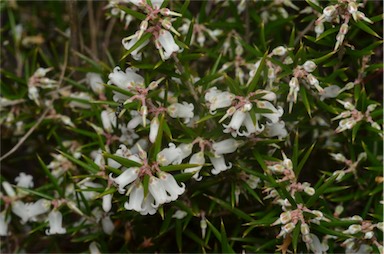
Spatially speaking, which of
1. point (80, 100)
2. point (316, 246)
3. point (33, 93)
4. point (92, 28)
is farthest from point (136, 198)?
point (92, 28)

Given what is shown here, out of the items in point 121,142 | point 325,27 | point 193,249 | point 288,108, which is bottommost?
point 193,249

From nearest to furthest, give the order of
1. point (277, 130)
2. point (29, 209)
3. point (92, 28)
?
point (277, 130) < point (29, 209) < point (92, 28)

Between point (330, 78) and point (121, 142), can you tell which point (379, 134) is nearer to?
point (330, 78)

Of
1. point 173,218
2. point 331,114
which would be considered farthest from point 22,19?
point 331,114

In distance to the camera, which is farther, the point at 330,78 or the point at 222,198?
the point at 222,198

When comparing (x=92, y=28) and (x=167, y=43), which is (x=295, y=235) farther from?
(x=92, y=28)

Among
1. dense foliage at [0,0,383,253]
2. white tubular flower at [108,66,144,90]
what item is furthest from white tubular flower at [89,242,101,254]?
white tubular flower at [108,66,144,90]

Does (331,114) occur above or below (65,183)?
above

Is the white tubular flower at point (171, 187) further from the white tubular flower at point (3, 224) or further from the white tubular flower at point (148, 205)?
the white tubular flower at point (3, 224)
